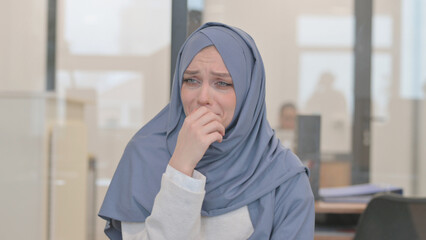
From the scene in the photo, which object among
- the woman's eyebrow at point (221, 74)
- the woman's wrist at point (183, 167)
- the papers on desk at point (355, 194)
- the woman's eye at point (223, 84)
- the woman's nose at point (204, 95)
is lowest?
the papers on desk at point (355, 194)

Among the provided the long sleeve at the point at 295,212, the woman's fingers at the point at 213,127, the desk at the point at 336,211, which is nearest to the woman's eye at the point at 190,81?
the woman's fingers at the point at 213,127

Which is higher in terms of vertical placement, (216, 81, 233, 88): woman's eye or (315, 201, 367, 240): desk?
(216, 81, 233, 88): woman's eye

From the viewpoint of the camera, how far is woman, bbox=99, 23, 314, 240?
4.11 feet

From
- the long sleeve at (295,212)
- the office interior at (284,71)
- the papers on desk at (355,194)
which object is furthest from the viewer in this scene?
the office interior at (284,71)

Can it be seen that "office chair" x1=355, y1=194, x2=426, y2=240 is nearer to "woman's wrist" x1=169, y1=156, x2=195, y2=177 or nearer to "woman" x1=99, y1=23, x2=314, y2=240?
"woman" x1=99, y1=23, x2=314, y2=240

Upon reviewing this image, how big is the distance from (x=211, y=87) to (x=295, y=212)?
0.31m

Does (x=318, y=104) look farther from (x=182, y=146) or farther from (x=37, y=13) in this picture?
(x=182, y=146)

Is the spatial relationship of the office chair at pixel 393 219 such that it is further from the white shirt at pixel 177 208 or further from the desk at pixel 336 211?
the white shirt at pixel 177 208

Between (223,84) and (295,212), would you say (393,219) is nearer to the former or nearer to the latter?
(295,212)

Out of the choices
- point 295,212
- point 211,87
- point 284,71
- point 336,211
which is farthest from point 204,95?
point 284,71

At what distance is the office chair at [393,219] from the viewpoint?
1937 mm

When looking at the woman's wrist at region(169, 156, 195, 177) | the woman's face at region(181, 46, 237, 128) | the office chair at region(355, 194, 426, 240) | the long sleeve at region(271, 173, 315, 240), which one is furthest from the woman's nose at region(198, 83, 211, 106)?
the office chair at region(355, 194, 426, 240)

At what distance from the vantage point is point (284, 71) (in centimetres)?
436

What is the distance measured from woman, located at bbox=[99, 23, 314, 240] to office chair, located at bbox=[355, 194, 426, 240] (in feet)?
2.40
